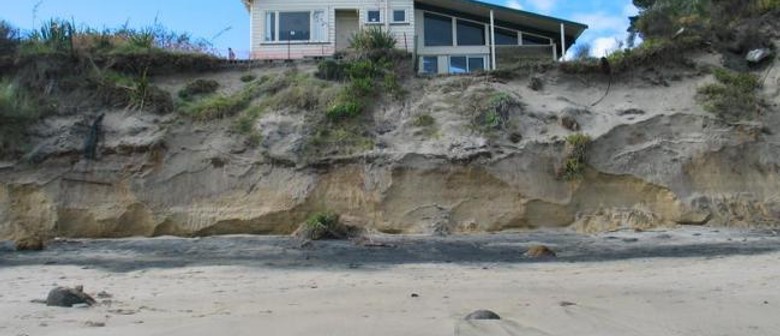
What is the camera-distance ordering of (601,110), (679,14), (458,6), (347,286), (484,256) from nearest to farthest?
(347,286) → (484,256) → (601,110) → (679,14) → (458,6)

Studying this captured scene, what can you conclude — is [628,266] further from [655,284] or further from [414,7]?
[414,7]

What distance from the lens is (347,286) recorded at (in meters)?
9.18

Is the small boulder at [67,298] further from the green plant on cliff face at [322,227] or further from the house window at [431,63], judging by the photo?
the house window at [431,63]

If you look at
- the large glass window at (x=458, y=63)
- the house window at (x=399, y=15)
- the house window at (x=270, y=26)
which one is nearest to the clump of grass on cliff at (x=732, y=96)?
the large glass window at (x=458, y=63)

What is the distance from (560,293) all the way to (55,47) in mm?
15061

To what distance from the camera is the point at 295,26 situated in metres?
24.8

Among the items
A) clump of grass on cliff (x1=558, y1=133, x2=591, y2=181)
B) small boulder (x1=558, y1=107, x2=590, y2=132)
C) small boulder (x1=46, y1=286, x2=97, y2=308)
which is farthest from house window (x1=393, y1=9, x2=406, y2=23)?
small boulder (x1=46, y1=286, x2=97, y2=308)

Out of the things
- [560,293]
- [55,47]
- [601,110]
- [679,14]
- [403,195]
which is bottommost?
[560,293]

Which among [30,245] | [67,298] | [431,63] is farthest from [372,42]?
[67,298]

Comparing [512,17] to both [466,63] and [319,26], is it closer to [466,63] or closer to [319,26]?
A: [466,63]

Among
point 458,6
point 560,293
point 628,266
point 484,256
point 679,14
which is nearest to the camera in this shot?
point 560,293

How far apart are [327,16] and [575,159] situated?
11.4 m

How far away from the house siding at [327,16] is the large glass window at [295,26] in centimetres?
20

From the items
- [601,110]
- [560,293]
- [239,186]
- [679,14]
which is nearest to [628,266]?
[560,293]
